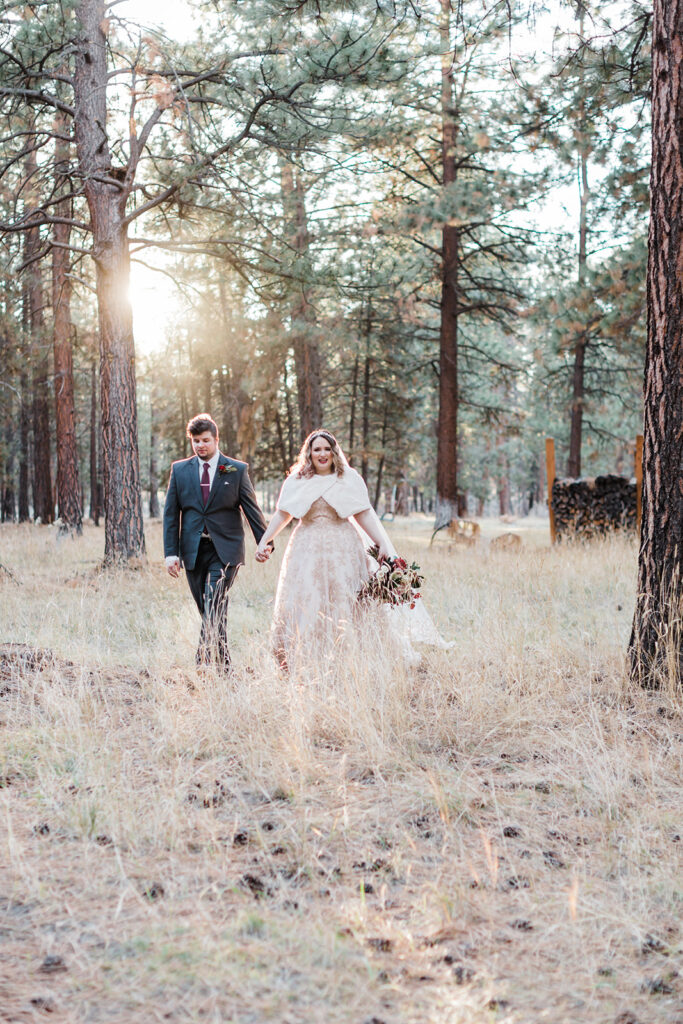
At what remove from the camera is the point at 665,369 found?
5320 millimetres

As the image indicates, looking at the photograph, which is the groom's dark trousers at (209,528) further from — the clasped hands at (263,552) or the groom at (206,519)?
the clasped hands at (263,552)

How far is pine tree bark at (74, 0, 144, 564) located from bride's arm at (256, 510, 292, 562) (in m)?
5.99

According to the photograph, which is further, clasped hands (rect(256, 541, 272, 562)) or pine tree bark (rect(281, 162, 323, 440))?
pine tree bark (rect(281, 162, 323, 440))

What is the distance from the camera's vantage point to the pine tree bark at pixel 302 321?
41.4 feet

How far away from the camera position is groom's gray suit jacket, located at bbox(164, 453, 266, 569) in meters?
6.23

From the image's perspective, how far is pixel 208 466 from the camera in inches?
249

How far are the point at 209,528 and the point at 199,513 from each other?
141 mm

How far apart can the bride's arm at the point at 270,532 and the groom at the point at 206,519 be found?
0.51 feet

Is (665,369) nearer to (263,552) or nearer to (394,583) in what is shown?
(394,583)

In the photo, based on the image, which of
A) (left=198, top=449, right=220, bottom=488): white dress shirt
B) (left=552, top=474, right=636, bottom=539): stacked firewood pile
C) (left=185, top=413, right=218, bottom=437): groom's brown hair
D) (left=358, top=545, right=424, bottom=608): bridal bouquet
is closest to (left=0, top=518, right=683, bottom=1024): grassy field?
(left=358, top=545, right=424, bottom=608): bridal bouquet

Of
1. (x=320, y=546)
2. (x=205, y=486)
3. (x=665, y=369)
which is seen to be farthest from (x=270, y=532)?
(x=665, y=369)

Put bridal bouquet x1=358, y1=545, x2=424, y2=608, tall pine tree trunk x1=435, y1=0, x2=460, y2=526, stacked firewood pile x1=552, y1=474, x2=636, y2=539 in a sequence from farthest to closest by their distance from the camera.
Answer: tall pine tree trunk x1=435, y1=0, x2=460, y2=526
stacked firewood pile x1=552, y1=474, x2=636, y2=539
bridal bouquet x1=358, y1=545, x2=424, y2=608

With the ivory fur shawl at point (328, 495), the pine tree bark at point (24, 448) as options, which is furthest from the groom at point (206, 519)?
the pine tree bark at point (24, 448)

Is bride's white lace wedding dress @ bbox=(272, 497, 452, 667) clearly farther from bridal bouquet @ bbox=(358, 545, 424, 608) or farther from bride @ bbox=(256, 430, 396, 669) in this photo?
bridal bouquet @ bbox=(358, 545, 424, 608)
